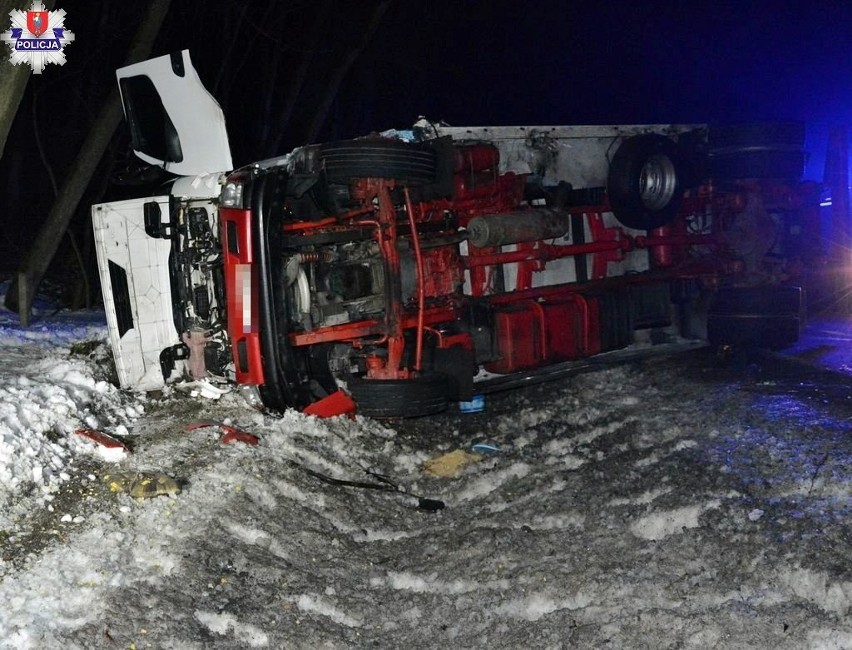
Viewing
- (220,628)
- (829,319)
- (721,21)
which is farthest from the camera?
(721,21)

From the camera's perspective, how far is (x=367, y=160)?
17.3ft

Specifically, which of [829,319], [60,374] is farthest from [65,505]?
[829,319]

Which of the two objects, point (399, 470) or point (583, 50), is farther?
point (583, 50)

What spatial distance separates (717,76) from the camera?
17266mm

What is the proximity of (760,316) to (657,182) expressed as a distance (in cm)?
144

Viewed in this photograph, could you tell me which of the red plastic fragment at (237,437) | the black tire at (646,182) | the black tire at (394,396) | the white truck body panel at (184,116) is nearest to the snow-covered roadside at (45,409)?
the red plastic fragment at (237,437)

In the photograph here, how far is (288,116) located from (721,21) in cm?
899

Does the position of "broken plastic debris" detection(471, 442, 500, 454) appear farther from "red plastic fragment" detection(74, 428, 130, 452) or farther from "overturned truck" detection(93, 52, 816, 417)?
"red plastic fragment" detection(74, 428, 130, 452)

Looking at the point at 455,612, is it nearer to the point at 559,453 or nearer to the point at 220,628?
the point at 220,628

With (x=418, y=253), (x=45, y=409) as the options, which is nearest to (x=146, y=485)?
(x=45, y=409)

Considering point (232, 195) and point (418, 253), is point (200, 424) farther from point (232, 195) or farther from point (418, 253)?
point (418, 253)

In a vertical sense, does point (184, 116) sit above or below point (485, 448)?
above

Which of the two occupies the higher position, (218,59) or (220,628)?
(218,59)

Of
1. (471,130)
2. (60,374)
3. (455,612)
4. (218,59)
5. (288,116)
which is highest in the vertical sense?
(218,59)
